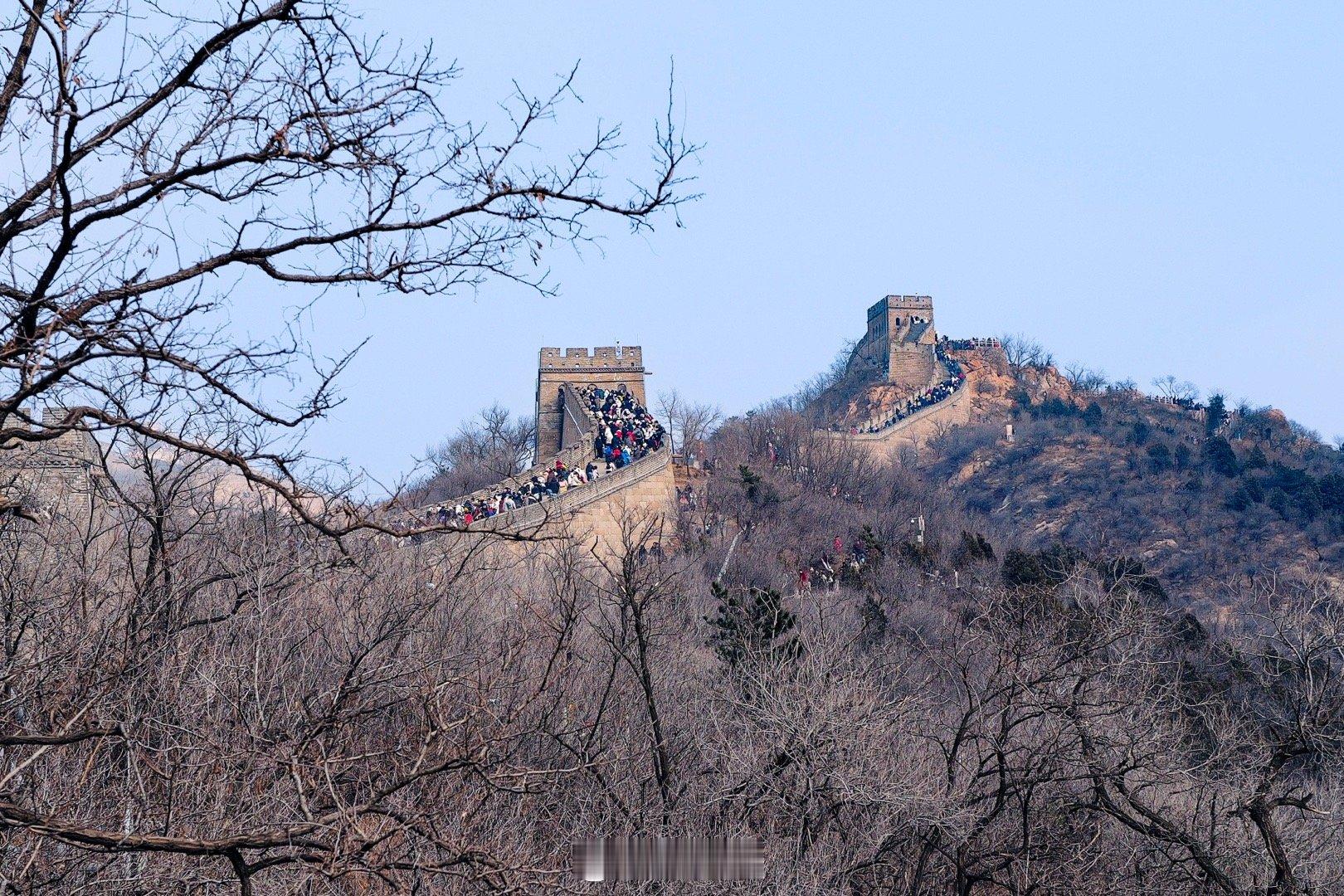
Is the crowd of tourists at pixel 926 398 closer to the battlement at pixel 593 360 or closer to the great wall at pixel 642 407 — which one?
the great wall at pixel 642 407

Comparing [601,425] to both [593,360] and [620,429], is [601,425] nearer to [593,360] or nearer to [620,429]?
[620,429]

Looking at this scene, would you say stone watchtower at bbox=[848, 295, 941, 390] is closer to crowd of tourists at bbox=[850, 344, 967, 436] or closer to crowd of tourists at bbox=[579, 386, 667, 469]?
crowd of tourists at bbox=[850, 344, 967, 436]

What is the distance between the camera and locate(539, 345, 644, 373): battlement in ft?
159

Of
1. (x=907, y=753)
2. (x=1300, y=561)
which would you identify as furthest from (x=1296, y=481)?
(x=907, y=753)

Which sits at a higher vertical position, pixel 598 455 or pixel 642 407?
pixel 642 407

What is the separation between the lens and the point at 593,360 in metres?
48.8

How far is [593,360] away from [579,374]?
719mm

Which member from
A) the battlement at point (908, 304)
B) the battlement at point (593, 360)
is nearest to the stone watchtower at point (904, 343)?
the battlement at point (908, 304)

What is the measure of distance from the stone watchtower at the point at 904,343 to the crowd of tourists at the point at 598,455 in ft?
116

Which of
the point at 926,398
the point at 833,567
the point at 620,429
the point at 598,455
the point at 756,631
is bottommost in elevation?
the point at 756,631

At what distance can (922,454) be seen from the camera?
217 ft

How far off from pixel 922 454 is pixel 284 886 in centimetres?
6067

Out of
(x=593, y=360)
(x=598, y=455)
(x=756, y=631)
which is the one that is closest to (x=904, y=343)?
(x=593, y=360)

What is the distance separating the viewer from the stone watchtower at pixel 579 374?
47375 millimetres
